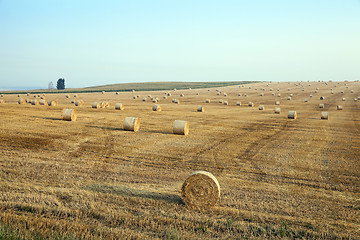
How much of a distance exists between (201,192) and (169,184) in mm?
2282

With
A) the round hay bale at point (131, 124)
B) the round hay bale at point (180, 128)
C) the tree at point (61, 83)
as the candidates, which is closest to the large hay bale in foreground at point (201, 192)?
the round hay bale at point (180, 128)

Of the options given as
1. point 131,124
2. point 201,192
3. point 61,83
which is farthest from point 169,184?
point 61,83

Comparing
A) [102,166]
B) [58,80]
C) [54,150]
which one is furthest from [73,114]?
[58,80]

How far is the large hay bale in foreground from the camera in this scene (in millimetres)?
9992

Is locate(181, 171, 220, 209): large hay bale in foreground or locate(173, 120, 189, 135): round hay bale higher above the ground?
locate(173, 120, 189, 135): round hay bale

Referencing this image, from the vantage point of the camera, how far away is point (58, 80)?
146625mm

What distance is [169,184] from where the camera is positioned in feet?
39.5

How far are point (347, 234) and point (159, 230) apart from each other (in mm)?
4843

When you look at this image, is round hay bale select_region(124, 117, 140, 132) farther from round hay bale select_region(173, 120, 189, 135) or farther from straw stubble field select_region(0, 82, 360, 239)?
round hay bale select_region(173, 120, 189, 135)

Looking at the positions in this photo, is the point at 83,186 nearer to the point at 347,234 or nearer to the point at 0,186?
the point at 0,186

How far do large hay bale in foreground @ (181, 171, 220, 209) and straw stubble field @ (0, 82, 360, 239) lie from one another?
238 millimetres

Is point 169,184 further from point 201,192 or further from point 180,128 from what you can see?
point 180,128

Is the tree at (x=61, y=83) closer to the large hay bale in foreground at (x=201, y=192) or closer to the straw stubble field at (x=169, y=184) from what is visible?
the straw stubble field at (x=169, y=184)

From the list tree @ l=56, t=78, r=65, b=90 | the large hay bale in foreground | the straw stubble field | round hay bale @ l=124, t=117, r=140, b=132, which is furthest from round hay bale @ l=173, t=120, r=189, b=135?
tree @ l=56, t=78, r=65, b=90
